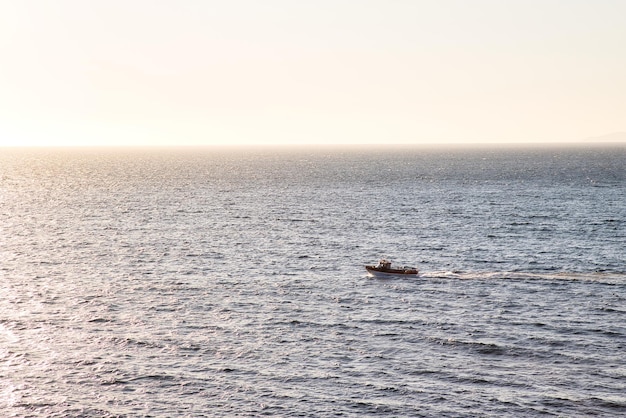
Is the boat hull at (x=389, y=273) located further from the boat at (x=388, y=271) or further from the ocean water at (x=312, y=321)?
the ocean water at (x=312, y=321)

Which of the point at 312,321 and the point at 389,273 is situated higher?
the point at 389,273

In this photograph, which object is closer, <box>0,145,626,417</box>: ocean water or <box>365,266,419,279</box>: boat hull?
<box>0,145,626,417</box>: ocean water

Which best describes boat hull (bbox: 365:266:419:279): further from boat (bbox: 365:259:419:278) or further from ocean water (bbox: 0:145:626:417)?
ocean water (bbox: 0:145:626:417)

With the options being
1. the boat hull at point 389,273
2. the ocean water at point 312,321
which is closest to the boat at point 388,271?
the boat hull at point 389,273

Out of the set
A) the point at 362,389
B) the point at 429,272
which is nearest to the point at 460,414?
the point at 362,389

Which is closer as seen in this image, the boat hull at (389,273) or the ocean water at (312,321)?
the ocean water at (312,321)

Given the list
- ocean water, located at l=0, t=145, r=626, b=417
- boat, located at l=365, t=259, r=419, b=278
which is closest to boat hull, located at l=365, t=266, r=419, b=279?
boat, located at l=365, t=259, r=419, b=278

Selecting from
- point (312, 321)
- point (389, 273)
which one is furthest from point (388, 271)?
point (312, 321)

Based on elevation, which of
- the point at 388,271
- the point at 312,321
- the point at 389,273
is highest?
the point at 388,271

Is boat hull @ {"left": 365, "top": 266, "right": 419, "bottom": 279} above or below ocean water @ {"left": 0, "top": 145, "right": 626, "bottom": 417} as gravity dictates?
above

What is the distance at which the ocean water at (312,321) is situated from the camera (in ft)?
168

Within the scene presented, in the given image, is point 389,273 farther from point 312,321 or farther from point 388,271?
point 312,321

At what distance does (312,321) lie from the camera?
69438 mm

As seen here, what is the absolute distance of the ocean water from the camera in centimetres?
5106
